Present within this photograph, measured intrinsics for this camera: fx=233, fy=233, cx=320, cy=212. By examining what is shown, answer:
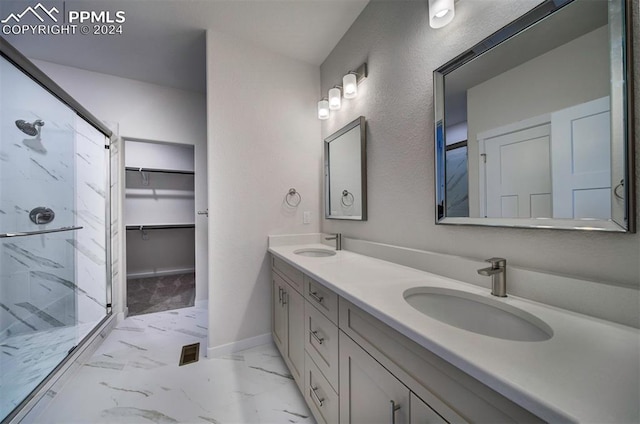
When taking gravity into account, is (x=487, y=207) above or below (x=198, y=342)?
above

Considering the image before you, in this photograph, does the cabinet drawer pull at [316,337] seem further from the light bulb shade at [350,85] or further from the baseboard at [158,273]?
the baseboard at [158,273]

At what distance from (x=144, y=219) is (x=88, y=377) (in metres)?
2.71

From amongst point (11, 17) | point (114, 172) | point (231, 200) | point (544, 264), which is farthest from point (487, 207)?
point (11, 17)

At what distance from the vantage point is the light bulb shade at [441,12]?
1.01 metres

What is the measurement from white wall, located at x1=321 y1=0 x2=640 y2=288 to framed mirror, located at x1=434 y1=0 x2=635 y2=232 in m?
0.04

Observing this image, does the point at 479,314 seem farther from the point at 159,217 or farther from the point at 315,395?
the point at 159,217

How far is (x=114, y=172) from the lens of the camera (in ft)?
7.75

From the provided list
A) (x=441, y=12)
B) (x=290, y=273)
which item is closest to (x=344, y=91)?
(x=441, y=12)

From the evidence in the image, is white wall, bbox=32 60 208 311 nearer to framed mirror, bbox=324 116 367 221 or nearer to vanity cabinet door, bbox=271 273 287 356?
vanity cabinet door, bbox=271 273 287 356

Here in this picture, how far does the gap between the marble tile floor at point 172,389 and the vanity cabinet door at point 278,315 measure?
14 cm

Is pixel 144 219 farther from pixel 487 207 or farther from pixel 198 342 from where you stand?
pixel 487 207

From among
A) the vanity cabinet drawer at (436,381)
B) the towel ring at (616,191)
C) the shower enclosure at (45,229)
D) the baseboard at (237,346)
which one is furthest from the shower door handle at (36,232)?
the towel ring at (616,191)

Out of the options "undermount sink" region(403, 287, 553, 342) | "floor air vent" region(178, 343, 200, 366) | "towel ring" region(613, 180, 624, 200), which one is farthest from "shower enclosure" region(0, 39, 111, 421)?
"towel ring" region(613, 180, 624, 200)

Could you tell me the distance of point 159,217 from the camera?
3852 millimetres
